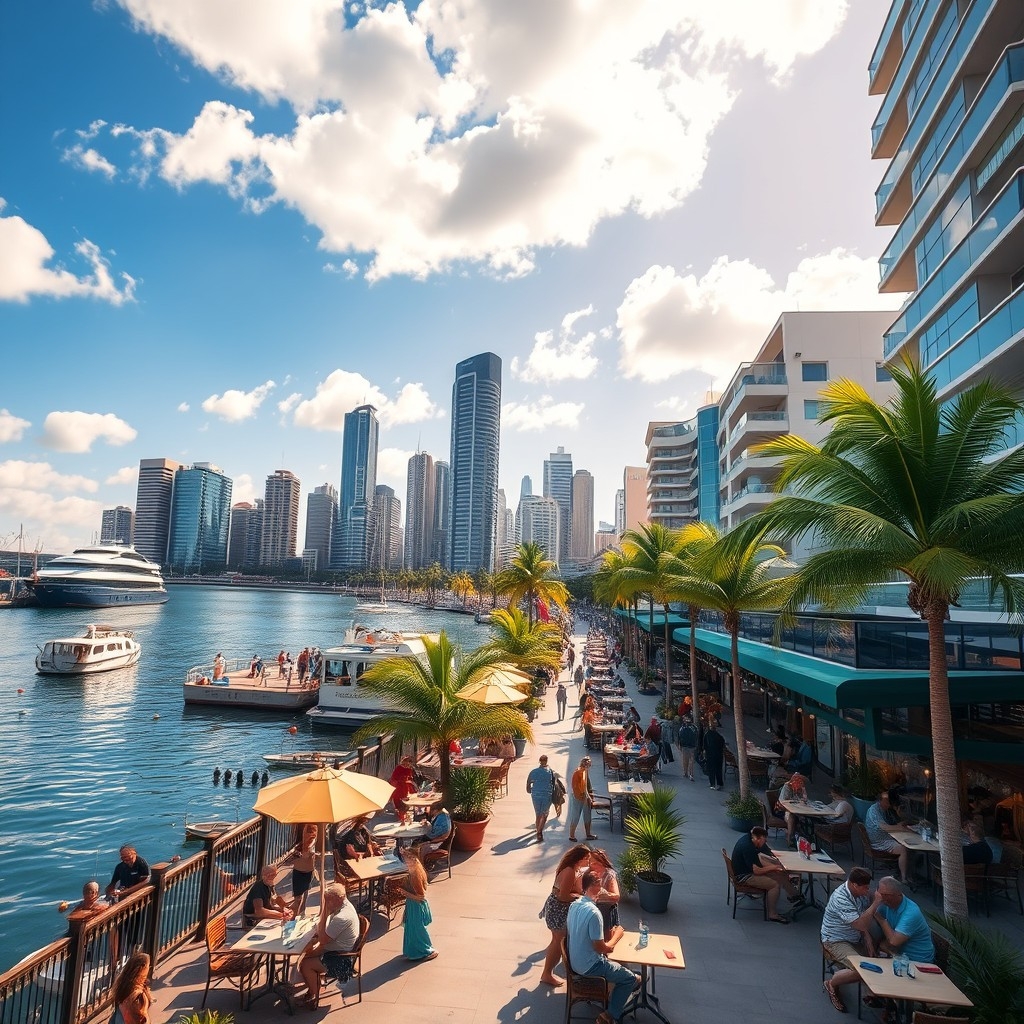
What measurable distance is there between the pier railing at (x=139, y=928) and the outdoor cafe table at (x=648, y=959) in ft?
17.5

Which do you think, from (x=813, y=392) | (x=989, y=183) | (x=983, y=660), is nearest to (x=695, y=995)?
(x=983, y=660)

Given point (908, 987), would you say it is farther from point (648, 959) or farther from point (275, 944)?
point (275, 944)

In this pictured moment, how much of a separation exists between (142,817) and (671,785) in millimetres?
17224

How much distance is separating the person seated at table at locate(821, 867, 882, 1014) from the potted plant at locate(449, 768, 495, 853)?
6.31 meters

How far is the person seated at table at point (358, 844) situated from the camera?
408 inches

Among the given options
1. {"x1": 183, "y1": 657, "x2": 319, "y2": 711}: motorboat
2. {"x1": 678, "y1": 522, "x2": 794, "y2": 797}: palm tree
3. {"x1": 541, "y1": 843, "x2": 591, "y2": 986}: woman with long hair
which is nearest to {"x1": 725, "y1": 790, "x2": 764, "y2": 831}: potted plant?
{"x1": 678, "y1": 522, "x2": 794, "y2": 797}: palm tree

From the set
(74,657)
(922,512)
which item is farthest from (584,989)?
(74,657)

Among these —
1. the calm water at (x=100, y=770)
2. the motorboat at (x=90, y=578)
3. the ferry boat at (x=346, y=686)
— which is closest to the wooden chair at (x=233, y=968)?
the calm water at (x=100, y=770)

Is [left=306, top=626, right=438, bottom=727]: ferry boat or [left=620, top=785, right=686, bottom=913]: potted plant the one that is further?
[left=306, top=626, right=438, bottom=727]: ferry boat

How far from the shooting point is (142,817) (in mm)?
21828

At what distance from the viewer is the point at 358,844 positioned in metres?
10.8

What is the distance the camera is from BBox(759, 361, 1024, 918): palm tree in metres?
Answer: 8.58

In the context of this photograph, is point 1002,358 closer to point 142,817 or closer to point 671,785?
point 671,785

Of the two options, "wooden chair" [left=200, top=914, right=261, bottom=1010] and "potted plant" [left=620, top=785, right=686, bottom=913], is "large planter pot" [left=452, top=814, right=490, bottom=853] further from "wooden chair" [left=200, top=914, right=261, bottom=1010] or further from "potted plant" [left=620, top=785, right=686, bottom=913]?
"wooden chair" [left=200, top=914, right=261, bottom=1010]
